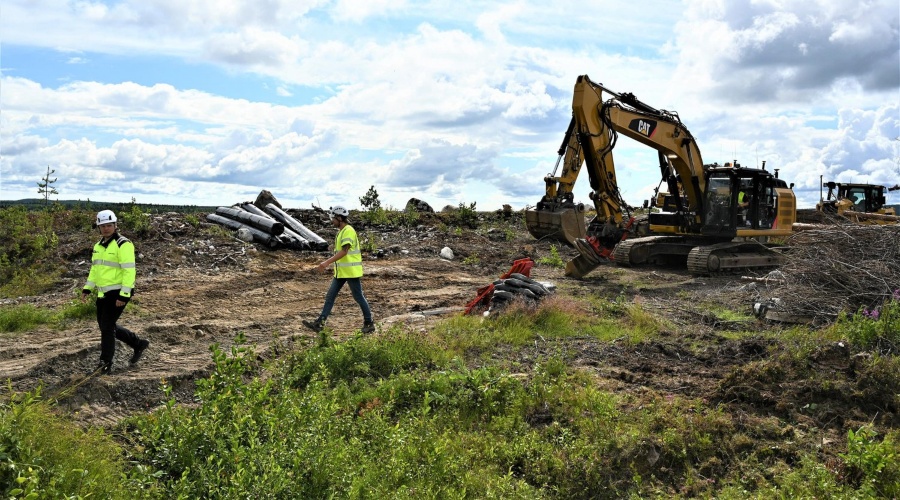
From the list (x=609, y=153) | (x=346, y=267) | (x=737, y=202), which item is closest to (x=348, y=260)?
(x=346, y=267)

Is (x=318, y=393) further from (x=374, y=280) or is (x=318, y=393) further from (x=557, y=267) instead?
(x=557, y=267)

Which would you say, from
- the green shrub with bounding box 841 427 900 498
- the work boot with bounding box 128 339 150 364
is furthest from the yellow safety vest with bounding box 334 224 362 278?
the green shrub with bounding box 841 427 900 498

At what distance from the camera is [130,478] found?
15.9 ft

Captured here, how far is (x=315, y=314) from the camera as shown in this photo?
1144 centimetres

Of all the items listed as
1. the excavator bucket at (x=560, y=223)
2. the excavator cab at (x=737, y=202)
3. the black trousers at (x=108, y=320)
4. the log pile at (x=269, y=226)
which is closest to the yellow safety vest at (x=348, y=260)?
the black trousers at (x=108, y=320)

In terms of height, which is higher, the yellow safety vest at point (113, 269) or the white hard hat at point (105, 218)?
the white hard hat at point (105, 218)

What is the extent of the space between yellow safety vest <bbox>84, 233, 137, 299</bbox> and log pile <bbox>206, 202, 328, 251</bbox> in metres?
10.3

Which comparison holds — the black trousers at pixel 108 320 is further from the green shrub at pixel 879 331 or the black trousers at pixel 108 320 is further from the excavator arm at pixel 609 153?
the excavator arm at pixel 609 153

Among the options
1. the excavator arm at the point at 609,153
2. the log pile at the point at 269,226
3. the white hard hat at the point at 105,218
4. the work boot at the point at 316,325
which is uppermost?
the excavator arm at the point at 609,153

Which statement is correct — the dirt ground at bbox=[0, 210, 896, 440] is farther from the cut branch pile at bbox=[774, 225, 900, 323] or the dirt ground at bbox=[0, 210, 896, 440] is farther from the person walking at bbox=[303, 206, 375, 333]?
the cut branch pile at bbox=[774, 225, 900, 323]

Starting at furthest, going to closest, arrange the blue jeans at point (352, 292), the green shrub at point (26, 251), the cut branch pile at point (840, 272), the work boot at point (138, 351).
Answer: the green shrub at point (26, 251) < the blue jeans at point (352, 292) < the cut branch pile at point (840, 272) < the work boot at point (138, 351)

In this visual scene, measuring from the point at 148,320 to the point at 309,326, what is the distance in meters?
2.49

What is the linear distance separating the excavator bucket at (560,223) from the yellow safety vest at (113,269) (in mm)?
12523

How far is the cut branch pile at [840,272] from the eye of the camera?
9.62 m
